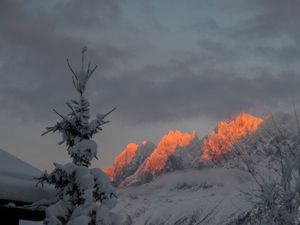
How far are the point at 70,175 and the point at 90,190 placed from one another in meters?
0.45

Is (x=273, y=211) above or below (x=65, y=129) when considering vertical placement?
below

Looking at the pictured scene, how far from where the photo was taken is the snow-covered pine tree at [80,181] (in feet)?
28.2

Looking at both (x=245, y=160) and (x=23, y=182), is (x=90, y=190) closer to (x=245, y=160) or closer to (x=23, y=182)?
(x=23, y=182)

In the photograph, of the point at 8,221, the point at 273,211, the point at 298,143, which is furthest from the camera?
the point at 298,143

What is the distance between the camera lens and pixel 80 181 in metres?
8.72

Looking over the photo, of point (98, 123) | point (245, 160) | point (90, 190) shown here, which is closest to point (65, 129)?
point (98, 123)

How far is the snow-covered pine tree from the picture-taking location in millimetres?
8602

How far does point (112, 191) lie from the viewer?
352 inches

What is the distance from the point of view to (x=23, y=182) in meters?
→ 9.66

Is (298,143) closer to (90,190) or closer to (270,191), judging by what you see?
(270,191)

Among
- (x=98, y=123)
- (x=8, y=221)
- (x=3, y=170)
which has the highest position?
(x=98, y=123)

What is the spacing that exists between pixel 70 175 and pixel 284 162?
4.84 meters

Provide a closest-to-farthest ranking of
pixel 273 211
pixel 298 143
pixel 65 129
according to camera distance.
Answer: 1. pixel 65 129
2. pixel 273 211
3. pixel 298 143

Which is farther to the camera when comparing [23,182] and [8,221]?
[8,221]
